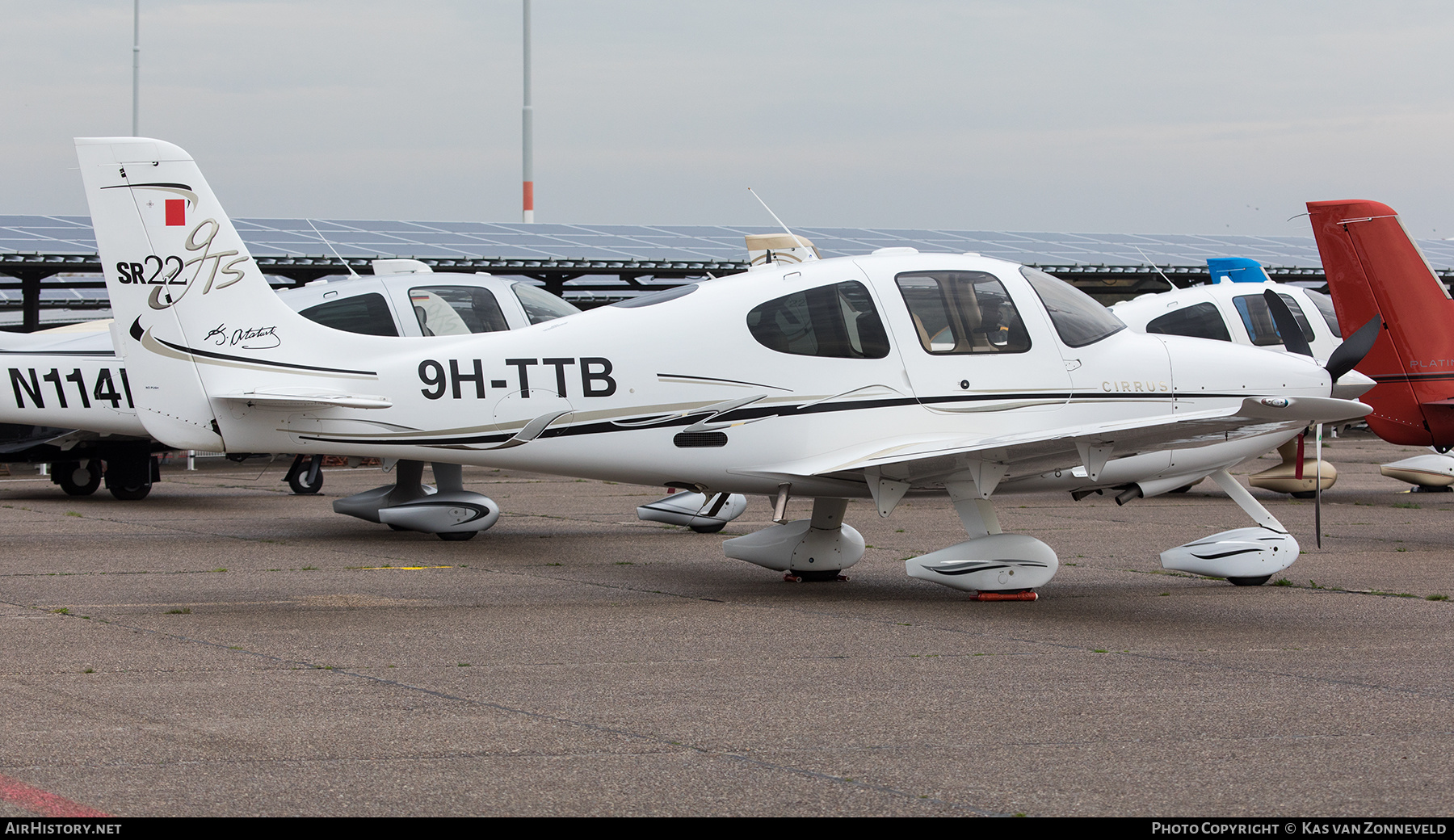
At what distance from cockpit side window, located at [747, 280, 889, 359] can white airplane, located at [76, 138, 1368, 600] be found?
0.5 inches

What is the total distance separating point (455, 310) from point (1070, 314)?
5961 mm

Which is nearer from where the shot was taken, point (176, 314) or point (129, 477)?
point (176, 314)

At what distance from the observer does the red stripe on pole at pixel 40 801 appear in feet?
14.1

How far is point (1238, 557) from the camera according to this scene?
962 centimetres

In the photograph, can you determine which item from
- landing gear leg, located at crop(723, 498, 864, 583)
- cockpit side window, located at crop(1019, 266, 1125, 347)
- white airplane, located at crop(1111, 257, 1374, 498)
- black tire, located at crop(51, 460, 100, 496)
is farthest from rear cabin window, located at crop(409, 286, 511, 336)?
black tire, located at crop(51, 460, 100, 496)

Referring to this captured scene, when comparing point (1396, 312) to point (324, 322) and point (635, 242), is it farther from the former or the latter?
point (635, 242)

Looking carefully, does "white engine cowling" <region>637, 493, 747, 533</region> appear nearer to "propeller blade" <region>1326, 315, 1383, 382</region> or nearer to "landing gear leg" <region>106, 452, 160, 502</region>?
"propeller blade" <region>1326, 315, 1383, 382</region>

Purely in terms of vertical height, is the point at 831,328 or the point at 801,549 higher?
the point at 831,328

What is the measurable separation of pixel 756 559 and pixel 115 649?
179 inches

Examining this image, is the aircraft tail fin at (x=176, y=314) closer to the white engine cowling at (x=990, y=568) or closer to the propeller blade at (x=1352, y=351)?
the white engine cowling at (x=990, y=568)

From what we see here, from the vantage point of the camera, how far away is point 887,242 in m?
33.4

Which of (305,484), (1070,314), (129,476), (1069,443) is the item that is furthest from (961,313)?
(129,476)

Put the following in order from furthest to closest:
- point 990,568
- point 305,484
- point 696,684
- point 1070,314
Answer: point 305,484, point 1070,314, point 990,568, point 696,684
